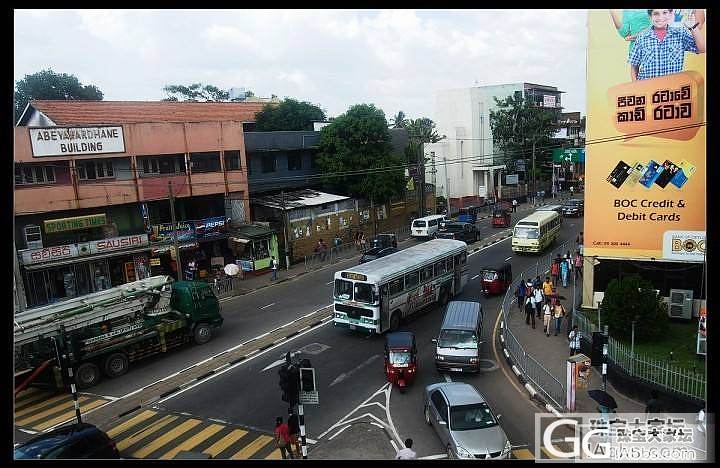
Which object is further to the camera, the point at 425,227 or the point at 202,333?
the point at 425,227

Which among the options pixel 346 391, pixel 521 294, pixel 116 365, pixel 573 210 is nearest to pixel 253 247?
→ pixel 116 365

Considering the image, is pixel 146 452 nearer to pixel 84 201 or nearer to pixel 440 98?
pixel 84 201

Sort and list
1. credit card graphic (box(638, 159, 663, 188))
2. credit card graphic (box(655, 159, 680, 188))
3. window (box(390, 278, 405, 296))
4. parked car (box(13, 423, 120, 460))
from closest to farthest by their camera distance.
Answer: parked car (box(13, 423, 120, 460))
credit card graphic (box(655, 159, 680, 188))
credit card graphic (box(638, 159, 663, 188))
window (box(390, 278, 405, 296))

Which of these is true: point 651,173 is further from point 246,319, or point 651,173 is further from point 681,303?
point 246,319

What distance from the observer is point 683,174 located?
858 inches

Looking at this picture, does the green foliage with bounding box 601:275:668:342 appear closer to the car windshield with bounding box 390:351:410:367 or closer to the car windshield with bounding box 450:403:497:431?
the car windshield with bounding box 390:351:410:367

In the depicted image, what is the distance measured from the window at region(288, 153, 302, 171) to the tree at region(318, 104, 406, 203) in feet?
5.86

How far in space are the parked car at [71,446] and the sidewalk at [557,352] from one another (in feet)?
41.1

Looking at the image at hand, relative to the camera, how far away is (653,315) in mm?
18375

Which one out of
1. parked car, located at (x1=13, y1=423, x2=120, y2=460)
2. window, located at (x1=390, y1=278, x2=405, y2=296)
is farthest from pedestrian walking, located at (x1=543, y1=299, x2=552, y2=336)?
A: parked car, located at (x1=13, y1=423, x2=120, y2=460)

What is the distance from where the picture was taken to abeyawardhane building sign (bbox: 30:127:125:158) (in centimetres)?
2888

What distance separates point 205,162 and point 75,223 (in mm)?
9574

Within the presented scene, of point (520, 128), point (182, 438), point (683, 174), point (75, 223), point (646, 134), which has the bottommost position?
point (182, 438)

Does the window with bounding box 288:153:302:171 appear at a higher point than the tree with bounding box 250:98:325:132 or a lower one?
lower
